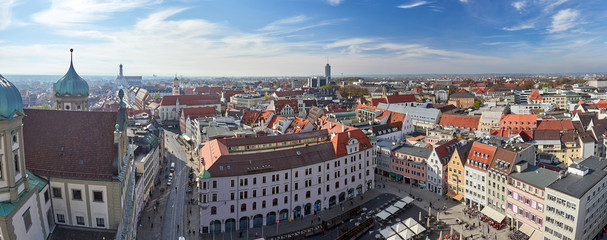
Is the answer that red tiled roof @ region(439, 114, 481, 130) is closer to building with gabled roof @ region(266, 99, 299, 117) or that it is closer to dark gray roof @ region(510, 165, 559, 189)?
building with gabled roof @ region(266, 99, 299, 117)

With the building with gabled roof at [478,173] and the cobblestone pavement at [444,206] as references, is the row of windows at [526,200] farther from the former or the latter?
the building with gabled roof at [478,173]

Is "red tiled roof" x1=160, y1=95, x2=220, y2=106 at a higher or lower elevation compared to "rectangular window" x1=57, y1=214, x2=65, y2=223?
higher

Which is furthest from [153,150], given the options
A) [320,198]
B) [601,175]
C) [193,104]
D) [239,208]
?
[193,104]

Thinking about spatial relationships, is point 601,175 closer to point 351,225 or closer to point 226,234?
point 351,225

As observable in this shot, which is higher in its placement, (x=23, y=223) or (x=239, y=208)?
(x=23, y=223)

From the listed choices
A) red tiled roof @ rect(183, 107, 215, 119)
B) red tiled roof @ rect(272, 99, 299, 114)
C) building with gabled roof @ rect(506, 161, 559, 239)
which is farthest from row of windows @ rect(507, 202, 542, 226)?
red tiled roof @ rect(183, 107, 215, 119)

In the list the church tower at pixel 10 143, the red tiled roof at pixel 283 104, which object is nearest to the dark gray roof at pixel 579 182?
the church tower at pixel 10 143
